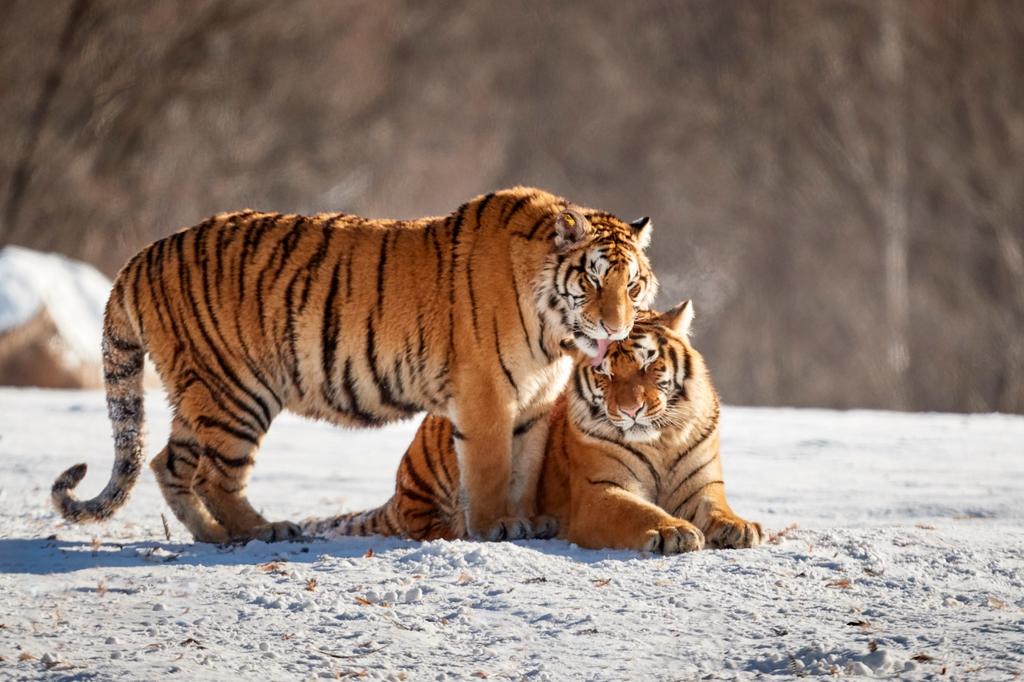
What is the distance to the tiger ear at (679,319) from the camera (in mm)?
5453

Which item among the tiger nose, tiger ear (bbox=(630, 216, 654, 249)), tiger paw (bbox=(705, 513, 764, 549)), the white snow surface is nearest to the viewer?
tiger paw (bbox=(705, 513, 764, 549))

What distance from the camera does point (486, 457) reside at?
17.6 ft

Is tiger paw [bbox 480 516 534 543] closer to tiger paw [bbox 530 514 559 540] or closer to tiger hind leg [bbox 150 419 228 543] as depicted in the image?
tiger paw [bbox 530 514 559 540]

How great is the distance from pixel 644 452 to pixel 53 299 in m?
7.24

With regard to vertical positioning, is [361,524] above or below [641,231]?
below

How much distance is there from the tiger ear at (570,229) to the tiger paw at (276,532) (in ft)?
4.39

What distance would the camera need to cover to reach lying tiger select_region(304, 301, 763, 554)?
500 centimetres

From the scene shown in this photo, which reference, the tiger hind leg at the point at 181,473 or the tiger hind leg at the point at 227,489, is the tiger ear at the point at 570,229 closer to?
the tiger hind leg at the point at 227,489

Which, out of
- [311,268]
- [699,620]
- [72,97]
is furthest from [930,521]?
[72,97]

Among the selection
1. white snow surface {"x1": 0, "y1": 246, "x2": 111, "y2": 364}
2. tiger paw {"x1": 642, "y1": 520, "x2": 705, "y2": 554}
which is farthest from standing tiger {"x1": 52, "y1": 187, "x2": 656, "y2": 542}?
white snow surface {"x1": 0, "y1": 246, "x2": 111, "y2": 364}

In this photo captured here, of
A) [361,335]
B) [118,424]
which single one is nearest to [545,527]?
[361,335]

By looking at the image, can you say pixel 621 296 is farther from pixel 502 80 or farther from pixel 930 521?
pixel 502 80

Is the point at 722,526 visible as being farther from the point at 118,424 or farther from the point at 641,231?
the point at 118,424

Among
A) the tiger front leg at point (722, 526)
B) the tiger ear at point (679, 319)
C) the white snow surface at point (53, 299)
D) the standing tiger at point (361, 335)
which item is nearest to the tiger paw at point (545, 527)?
the standing tiger at point (361, 335)
